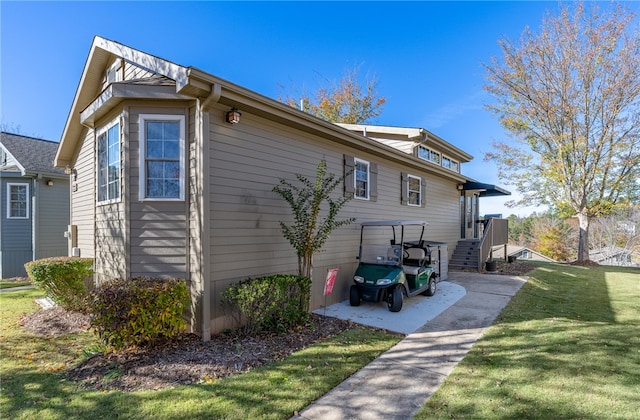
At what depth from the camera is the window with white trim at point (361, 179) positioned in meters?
8.20

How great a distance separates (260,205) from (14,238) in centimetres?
1214

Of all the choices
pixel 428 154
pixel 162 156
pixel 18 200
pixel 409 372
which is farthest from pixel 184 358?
pixel 18 200

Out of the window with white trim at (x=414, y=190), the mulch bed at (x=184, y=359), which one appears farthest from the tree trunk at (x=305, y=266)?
the window with white trim at (x=414, y=190)

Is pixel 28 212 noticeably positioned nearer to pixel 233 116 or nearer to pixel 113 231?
pixel 113 231

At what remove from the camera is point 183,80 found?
4430 mm

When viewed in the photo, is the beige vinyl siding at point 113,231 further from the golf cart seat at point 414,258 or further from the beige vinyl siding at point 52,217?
the beige vinyl siding at point 52,217

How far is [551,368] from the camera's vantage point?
3.86 metres

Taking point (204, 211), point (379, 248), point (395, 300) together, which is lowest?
point (395, 300)

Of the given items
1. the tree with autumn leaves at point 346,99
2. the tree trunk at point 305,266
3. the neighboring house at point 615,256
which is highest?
the tree with autumn leaves at point 346,99

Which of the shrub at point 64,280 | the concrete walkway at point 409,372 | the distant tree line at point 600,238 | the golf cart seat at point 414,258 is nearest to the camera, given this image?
the concrete walkway at point 409,372

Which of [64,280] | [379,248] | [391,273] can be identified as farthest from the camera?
[379,248]

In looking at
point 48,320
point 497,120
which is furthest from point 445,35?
point 48,320

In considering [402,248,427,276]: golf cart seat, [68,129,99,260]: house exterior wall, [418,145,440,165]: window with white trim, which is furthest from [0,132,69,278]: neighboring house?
[418,145,440,165]: window with white trim

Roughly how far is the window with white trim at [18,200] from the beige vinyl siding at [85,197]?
557cm
